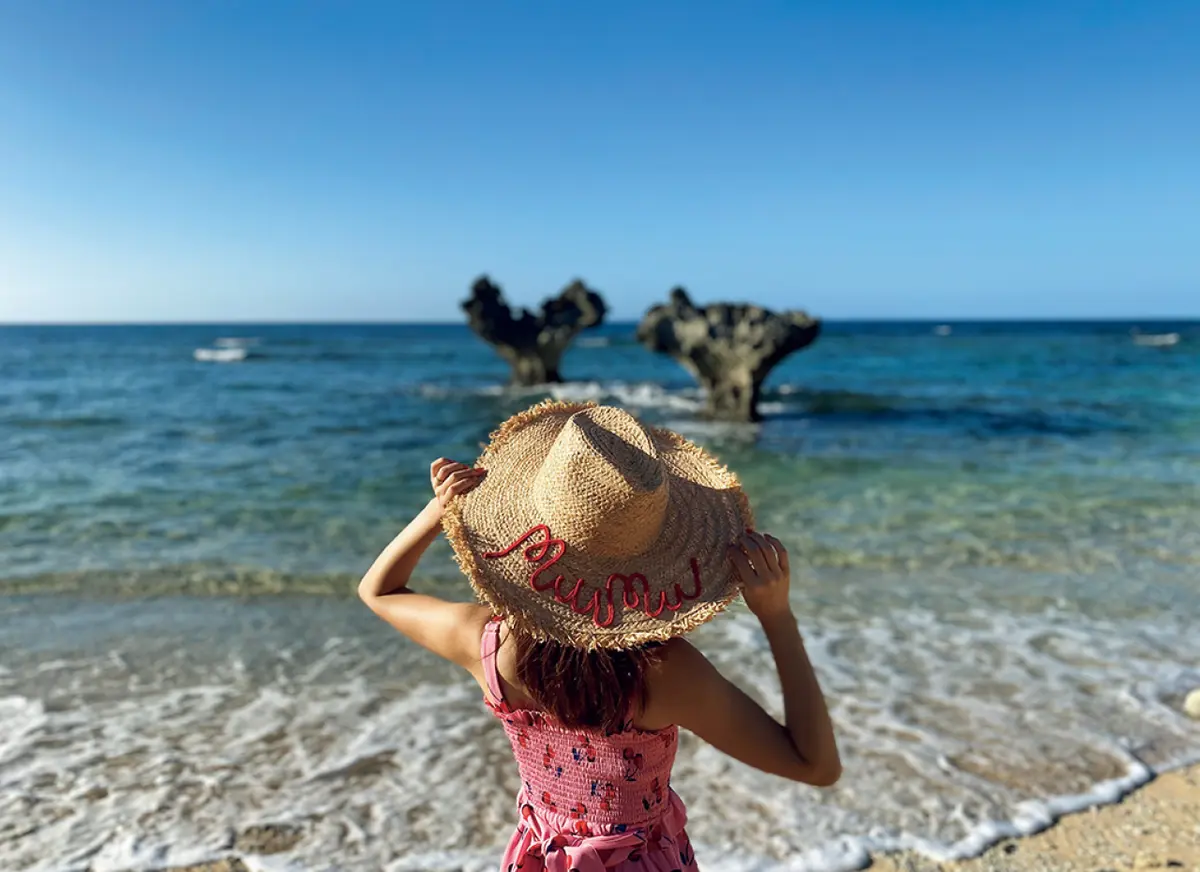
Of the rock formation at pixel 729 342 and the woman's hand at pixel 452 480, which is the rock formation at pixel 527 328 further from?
the woman's hand at pixel 452 480

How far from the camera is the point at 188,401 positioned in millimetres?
22172

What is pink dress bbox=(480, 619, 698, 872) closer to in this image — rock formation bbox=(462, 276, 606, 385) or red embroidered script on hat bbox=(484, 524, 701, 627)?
red embroidered script on hat bbox=(484, 524, 701, 627)

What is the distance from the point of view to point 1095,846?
11.1ft

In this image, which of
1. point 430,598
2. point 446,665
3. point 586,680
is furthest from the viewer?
point 446,665

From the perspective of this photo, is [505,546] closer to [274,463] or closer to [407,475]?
[407,475]

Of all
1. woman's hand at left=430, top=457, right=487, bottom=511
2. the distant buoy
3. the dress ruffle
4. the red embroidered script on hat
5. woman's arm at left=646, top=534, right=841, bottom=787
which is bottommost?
the distant buoy

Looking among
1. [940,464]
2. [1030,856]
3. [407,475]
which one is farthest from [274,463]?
[1030,856]

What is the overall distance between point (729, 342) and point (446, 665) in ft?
49.8

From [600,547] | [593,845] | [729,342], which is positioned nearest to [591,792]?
[593,845]

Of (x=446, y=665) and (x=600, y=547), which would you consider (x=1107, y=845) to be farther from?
(x=446, y=665)

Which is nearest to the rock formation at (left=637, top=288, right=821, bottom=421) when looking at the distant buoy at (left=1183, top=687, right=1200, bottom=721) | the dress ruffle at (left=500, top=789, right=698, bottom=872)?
the distant buoy at (left=1183, top=687, right=1200, bottom=721)

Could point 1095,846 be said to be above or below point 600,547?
below

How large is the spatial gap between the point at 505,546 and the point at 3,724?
4358 mm

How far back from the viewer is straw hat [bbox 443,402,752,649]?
1478 millimetres
